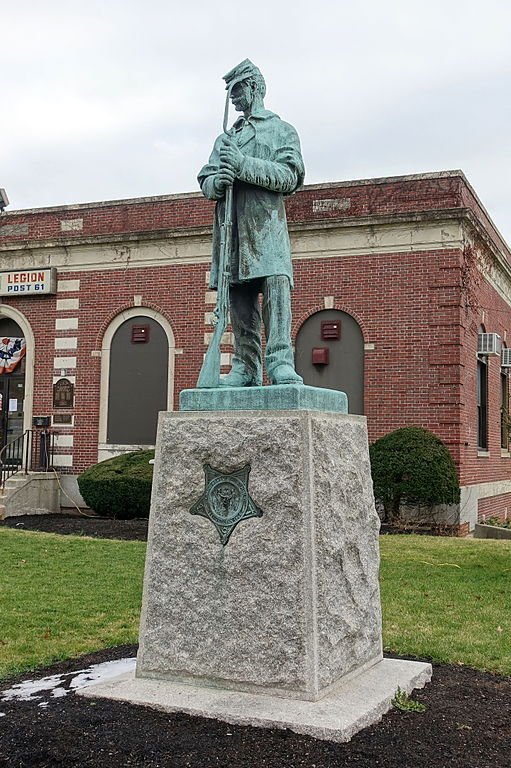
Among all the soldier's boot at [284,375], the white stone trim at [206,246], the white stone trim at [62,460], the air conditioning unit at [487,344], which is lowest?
the white stone trim at [62,460]

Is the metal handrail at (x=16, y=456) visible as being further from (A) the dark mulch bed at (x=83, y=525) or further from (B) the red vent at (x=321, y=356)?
(B) the red vent at (x=321, y=356)

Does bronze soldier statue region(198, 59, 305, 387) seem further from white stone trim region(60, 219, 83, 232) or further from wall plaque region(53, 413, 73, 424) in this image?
white stone trim region(60, 219, 83, 232)

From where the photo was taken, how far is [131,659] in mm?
5938

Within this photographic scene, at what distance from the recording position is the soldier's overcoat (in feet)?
18.2

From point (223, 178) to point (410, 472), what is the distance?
34.8ft

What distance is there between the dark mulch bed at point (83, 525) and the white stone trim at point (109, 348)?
2109mm

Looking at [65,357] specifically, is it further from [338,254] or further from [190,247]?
[338,254]

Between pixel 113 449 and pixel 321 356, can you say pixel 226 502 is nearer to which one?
pixel 321 356

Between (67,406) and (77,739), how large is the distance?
48.8 ft

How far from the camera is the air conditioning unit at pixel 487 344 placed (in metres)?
17.5

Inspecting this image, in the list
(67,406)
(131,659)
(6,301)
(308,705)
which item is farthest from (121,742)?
(6,301)

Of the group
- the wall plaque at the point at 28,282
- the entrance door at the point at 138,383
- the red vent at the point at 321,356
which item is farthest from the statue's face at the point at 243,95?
the wall plaque at the point at 28,282

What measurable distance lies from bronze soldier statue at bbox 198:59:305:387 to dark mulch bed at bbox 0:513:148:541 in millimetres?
8121

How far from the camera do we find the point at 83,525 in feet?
49.8
